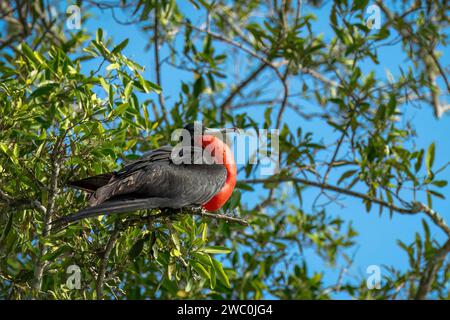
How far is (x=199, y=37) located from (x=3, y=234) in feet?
8.24

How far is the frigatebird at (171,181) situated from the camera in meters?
2.42

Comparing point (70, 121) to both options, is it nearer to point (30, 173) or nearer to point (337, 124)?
point (30, 173)

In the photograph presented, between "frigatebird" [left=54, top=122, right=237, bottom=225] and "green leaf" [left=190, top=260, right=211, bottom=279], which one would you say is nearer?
"frigatebird" [left=54, top=122, right=237, bottom=225]

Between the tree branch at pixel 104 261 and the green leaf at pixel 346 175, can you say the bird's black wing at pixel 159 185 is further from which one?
the green leaf at pixel 346 175

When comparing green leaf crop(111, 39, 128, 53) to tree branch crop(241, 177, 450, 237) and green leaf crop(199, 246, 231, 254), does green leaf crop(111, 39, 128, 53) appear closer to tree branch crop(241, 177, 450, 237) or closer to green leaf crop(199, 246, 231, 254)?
green leaf crop(199, 246, 231, 254)

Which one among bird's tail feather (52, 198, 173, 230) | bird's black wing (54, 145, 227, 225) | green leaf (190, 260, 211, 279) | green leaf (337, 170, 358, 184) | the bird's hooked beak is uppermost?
the bird's hooked beak

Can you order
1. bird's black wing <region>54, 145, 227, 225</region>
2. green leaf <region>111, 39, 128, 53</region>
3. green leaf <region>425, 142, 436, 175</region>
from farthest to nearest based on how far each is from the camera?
green leaf <region>425, 142, 436, 175</region> → green leaf <region>111, 39, 128, 53</region> → bird's black wing <region>54, 145, 227, 225</region>

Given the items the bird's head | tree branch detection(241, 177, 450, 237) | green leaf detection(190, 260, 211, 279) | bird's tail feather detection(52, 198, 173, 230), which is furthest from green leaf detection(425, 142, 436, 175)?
bird's tail feather detection(52, 198, 173, 230)

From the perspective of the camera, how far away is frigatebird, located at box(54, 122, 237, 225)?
2422 mm

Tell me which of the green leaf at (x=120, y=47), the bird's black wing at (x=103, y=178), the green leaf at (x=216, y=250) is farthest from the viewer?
the green leaf at (x=120, y=47)

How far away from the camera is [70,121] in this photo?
285 cm

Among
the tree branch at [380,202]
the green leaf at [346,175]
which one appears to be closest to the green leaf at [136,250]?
the tree branch at [380,202]

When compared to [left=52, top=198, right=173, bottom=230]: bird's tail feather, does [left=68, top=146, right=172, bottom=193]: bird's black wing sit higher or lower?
higher
